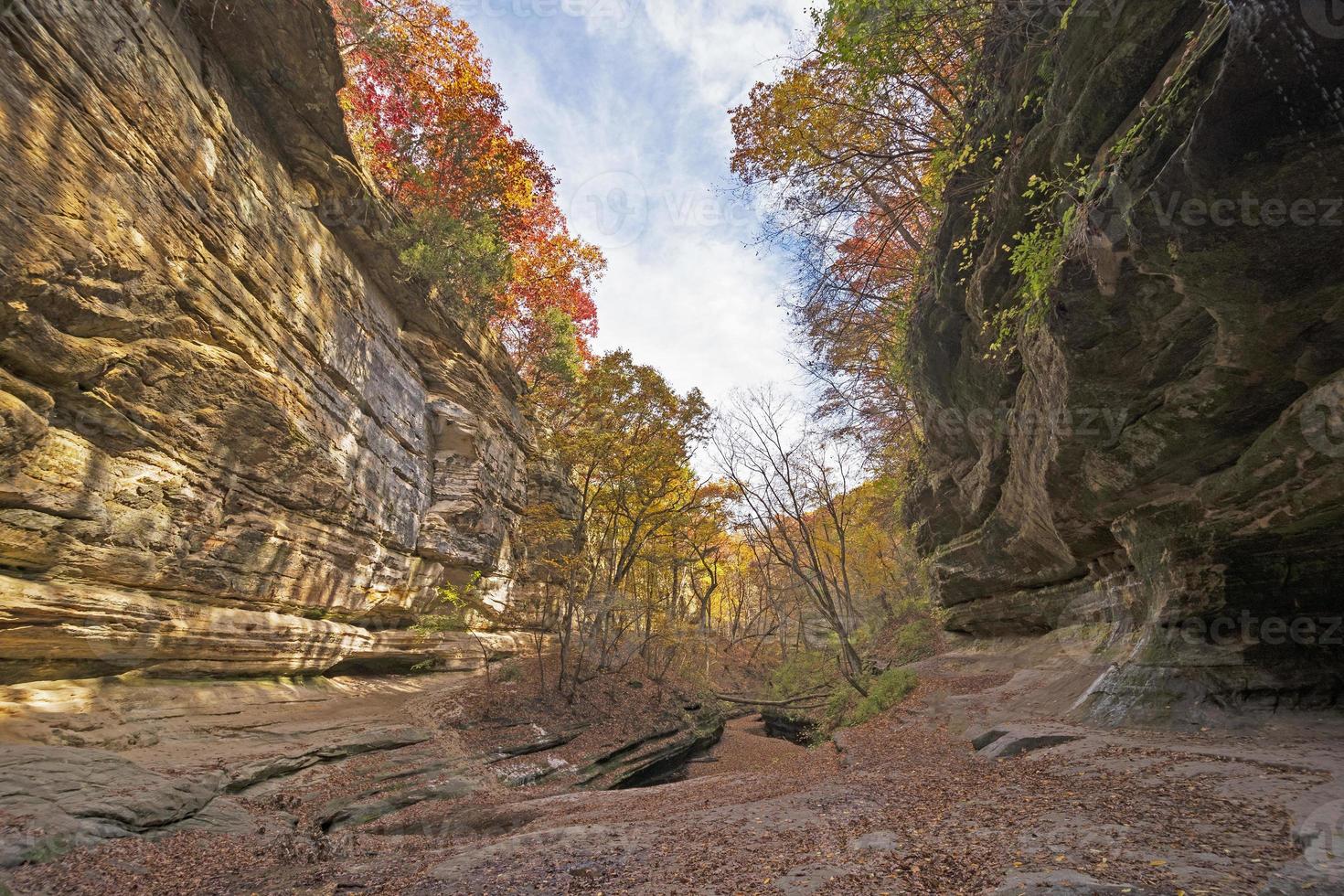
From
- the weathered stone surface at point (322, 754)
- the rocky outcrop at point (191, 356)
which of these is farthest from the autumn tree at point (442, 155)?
the weathered stone surface at point (322, 754)

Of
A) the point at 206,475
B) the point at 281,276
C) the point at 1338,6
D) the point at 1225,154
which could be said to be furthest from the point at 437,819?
the point at 1338,6

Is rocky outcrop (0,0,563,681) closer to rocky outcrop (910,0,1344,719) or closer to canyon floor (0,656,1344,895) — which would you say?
canyon floor (0,656,1344,895)

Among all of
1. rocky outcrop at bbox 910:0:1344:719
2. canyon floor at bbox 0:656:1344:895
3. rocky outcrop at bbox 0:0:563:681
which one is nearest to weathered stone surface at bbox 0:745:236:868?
canyon floor at bbox 0:656:1344:895

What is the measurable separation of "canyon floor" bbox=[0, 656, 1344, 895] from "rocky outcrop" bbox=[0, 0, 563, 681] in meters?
1.49

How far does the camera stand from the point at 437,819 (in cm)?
849

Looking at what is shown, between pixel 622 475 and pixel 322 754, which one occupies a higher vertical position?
pixel 622 475

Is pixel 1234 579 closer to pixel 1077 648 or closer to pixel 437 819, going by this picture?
pixel 1077 648

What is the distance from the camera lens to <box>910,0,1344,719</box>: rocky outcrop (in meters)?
4.41

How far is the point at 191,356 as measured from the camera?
9.30m

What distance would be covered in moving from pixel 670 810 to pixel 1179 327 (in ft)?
27.3

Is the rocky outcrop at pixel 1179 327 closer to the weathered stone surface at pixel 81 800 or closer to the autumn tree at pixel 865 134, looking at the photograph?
the autumn tree at pixel 865 134

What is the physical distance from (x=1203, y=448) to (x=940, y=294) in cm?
556

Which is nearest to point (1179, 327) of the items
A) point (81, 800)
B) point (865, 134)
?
point (865, 134)

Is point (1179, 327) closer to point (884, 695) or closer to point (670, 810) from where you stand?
point (670, 810)
